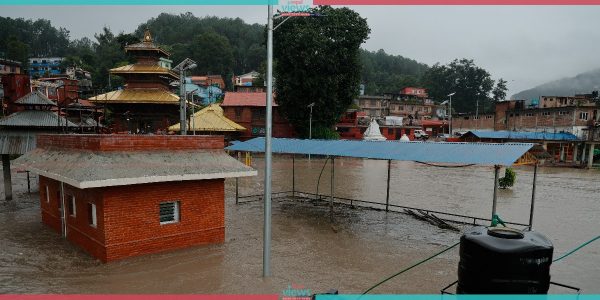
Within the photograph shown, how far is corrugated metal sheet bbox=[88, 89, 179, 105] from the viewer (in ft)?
73.5

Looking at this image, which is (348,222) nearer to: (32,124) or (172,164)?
(172,164)

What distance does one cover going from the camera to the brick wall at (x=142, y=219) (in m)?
10.4

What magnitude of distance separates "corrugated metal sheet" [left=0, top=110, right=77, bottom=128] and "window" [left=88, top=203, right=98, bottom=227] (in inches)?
389

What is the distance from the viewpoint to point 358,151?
15.8 metres

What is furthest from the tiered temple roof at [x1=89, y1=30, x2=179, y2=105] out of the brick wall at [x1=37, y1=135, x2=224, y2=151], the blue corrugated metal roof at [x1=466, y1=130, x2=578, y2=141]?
the blue corrugated metal roof at [x1=466, y1=130, x2=578, y2=141]

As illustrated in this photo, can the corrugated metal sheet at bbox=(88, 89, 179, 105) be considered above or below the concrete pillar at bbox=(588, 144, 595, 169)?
above

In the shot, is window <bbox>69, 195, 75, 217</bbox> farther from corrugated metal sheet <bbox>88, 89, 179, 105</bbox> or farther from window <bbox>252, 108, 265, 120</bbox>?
window <bbox>252, 108, 265, 120</bbox>

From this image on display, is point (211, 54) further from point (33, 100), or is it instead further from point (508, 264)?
point (508, 264)

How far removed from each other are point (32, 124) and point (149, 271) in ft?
42.2

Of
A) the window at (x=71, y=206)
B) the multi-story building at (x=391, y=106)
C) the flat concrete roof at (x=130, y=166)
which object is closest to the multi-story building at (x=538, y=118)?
the multi-story building at (x=391, y=106)

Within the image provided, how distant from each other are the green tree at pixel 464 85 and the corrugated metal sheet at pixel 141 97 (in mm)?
92990

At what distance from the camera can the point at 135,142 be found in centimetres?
1137

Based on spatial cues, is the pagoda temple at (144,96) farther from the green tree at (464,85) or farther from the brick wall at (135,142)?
the green tree at (464,85)

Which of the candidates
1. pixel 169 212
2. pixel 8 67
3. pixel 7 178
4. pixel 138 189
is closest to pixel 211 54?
pixel 8 67
